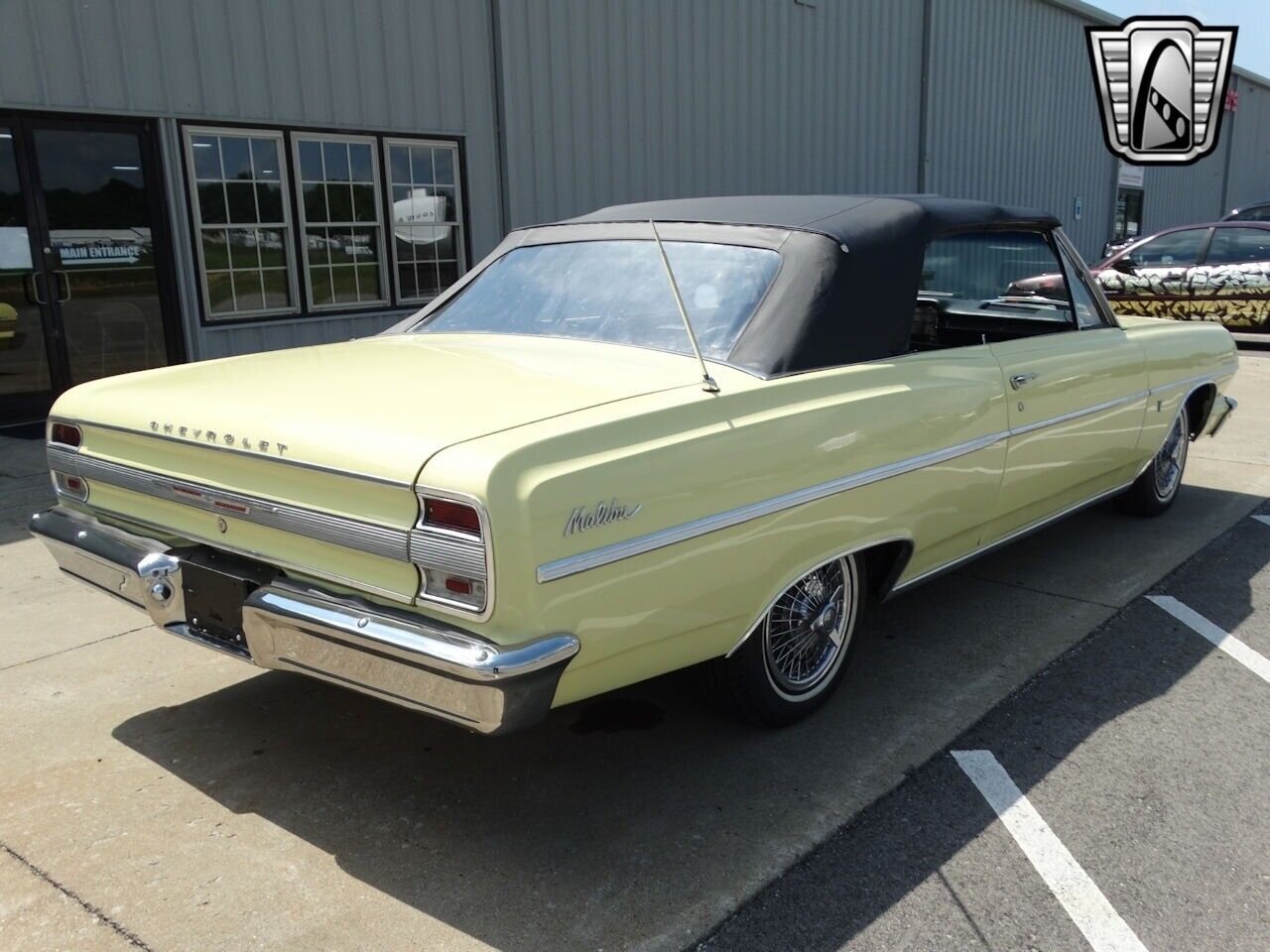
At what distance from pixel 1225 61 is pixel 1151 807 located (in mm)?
16805

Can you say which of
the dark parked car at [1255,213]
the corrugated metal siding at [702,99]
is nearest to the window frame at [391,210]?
the corrugated metal siding at [702,99]

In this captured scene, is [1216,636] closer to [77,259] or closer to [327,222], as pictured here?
[327,222]

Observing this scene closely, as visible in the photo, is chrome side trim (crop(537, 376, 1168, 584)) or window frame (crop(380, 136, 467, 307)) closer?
chrome side trim (crop(537, 376, 1168, 584))

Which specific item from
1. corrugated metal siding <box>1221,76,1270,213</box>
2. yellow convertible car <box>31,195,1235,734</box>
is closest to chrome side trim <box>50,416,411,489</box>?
yellow convertible car <box>31,195,1235,734</box>

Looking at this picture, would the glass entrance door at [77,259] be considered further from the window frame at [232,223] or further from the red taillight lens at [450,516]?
the red taillight lens at [450,516]

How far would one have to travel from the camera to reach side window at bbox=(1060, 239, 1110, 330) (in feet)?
15.3

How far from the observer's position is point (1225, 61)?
16.1 metres

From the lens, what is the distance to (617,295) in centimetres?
359

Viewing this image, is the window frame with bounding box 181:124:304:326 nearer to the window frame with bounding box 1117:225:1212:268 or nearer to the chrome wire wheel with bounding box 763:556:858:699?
the chrome wire wheel with bounding box 763:556:858:699

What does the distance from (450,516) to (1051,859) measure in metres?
1.77

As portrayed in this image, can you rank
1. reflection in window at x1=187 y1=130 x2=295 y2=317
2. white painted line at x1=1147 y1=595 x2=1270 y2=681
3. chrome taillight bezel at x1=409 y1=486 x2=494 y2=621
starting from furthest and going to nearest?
reflection in window at x1=187 y1=130 x2=295 y2=317
white painted line at x1=1147 y1=595 x2=1270 y2=681
chrome taillight bezel at x1=409 y1=486 x2=494 y2=621

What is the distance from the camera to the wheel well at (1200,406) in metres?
5.75

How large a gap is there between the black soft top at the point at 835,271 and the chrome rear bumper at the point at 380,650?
47.8 inches

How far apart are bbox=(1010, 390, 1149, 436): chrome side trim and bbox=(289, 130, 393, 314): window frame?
6877 mm
